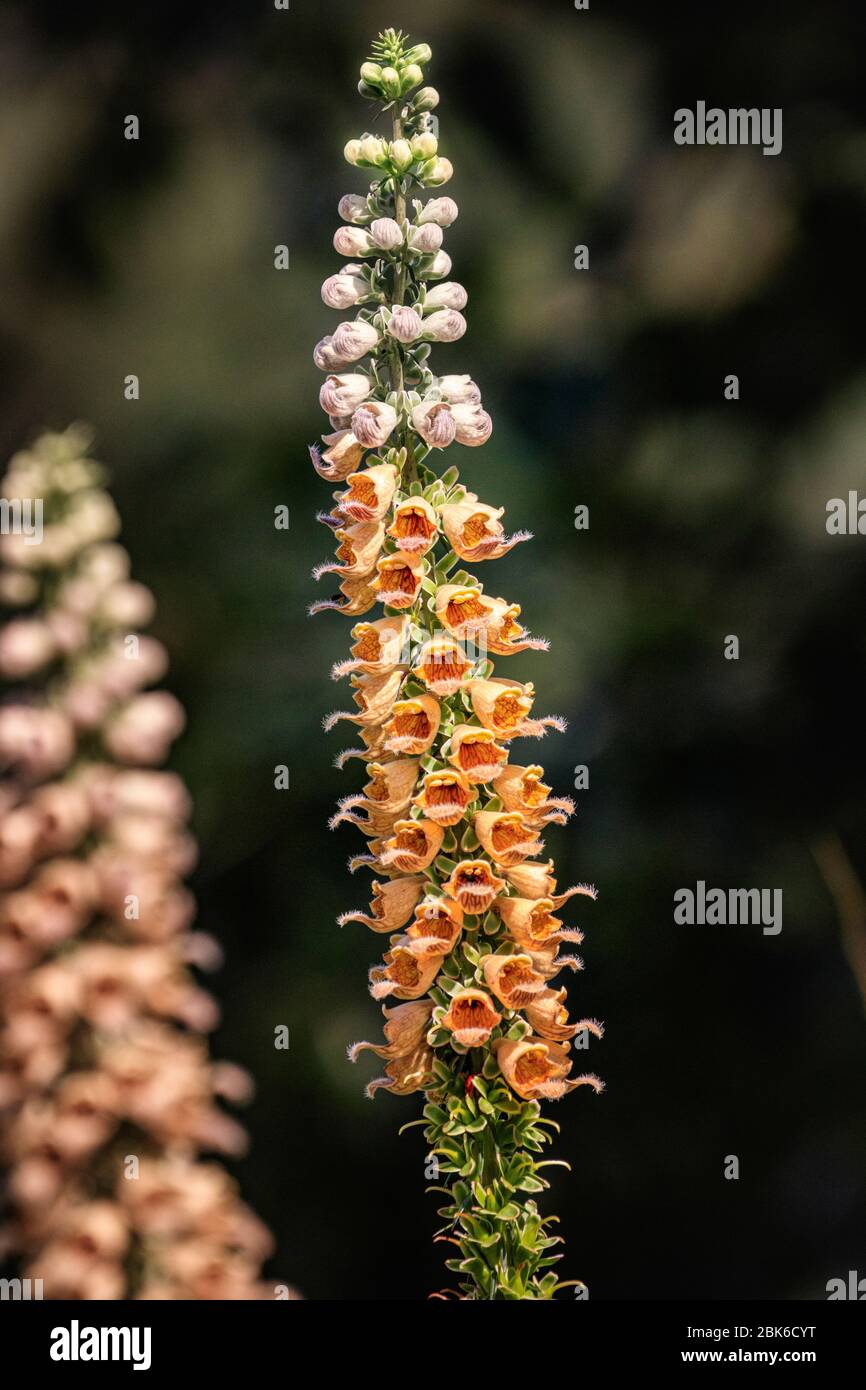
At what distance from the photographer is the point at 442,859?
2115mm

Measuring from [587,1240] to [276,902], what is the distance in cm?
100

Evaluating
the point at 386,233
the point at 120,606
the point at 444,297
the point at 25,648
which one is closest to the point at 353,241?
the point at 386,233

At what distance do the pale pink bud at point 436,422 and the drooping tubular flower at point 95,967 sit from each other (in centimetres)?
46

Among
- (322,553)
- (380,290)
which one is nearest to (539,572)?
(322,553)

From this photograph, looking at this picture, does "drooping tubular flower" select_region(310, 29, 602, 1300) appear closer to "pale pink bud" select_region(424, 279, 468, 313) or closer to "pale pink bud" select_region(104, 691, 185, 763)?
"pale pink bud" select_region(424, 279, 468, 313)

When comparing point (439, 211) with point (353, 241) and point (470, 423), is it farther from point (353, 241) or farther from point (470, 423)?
point (470, 423)

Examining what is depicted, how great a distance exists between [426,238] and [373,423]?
284 millimetres

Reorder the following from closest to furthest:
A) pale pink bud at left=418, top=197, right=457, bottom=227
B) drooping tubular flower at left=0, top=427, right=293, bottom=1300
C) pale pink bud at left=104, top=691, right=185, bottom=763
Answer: drooping tubular flower at left=0, top=427, right=293, bottom=1300 < pale pink bud at left=104, top=691, right=185, bottom=763 < pale pink bud at left=418, top=197, right=457, bottom=227

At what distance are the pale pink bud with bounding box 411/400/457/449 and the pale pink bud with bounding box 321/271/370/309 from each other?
20 cm

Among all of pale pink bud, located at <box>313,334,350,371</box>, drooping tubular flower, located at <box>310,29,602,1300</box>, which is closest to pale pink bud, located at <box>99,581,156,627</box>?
drooping tubular flower, located at <box>310,29,602,1300</box>

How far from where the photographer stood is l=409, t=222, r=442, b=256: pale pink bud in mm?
2125

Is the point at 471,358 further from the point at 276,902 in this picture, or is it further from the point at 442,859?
the point at 442,859

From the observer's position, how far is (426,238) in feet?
6.98

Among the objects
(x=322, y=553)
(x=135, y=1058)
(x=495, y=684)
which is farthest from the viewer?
(x=322, y=553)
